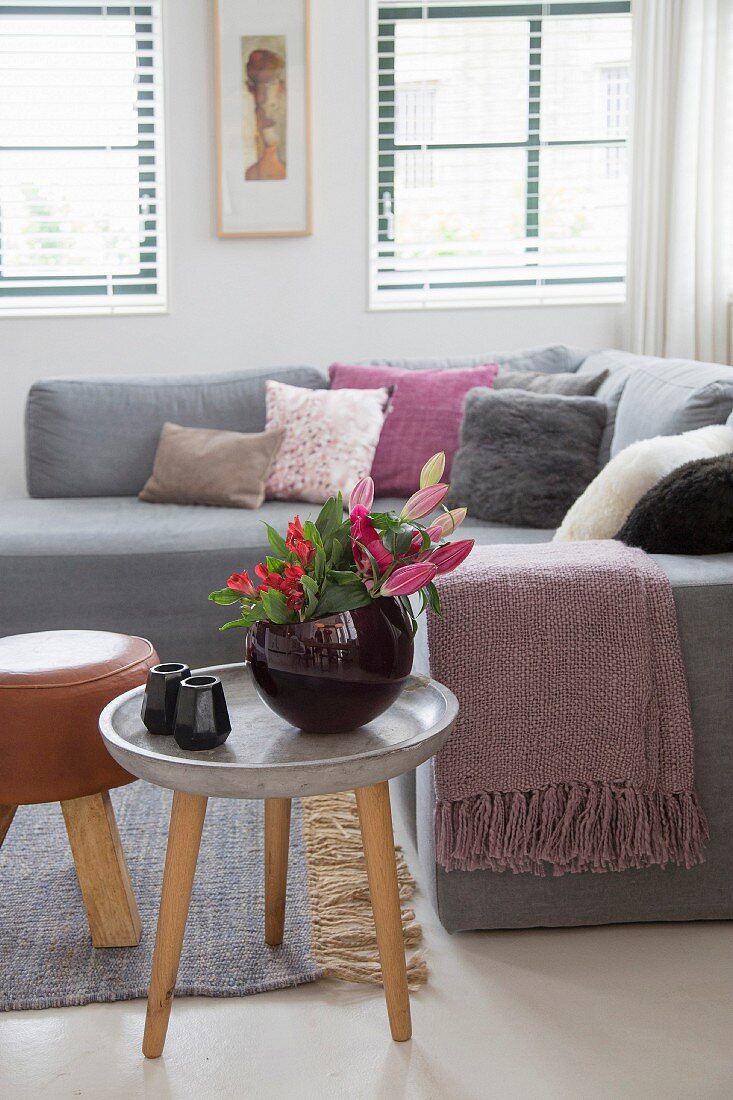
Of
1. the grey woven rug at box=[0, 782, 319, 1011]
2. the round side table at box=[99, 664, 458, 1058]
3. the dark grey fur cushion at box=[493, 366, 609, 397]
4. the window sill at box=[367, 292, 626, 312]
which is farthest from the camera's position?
the window sill at box=[367, 292, 626, 312]

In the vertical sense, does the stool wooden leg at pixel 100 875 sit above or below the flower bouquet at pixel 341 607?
below

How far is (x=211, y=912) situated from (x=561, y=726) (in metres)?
0.65

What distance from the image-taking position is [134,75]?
3994 mm

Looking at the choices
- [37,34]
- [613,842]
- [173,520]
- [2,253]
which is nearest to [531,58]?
[37,34]

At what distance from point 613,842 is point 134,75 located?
11.3 ft

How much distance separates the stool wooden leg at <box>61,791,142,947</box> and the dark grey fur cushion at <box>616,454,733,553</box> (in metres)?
1.00

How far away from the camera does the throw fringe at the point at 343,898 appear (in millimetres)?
1617

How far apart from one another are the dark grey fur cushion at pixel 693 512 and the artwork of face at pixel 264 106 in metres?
2.64

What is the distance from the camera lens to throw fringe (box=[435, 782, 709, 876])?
1632mm

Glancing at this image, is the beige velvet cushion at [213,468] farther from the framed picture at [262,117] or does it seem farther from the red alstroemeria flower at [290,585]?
the red alstroemeria flower at [290,585]

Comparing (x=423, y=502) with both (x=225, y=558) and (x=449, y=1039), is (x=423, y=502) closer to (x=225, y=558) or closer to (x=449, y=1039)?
(x=449, y=1039)

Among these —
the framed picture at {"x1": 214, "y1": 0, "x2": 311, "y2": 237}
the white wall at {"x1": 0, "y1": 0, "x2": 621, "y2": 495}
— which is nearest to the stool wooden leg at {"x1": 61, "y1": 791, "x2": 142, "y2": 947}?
the white wall at {"x1": 0, "y1": 0, "x2": 621, "y2": 495}

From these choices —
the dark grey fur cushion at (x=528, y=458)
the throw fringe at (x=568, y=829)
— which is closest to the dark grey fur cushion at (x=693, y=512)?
the throw fringe at (x=568, y=829)

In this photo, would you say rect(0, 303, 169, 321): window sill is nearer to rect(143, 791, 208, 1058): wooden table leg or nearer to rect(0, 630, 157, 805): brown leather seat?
rect(0, 630, 157, 805): brown leather seat
